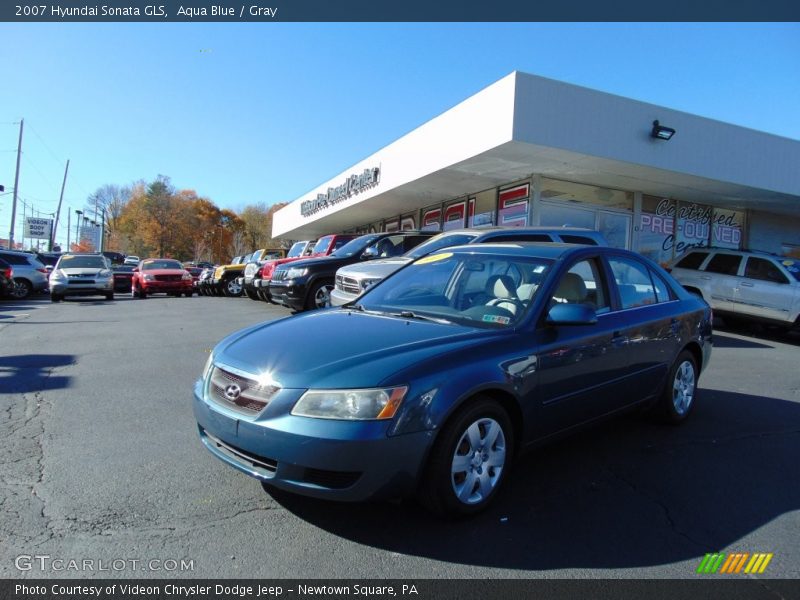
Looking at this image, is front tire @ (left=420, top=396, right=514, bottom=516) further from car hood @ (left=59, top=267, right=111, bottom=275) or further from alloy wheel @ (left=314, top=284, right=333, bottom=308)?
car hood @ (left=59, top=267, right=111, bottom=275)

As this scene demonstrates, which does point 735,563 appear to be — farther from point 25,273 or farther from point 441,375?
point 25,273

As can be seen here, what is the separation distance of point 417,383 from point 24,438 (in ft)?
10.7

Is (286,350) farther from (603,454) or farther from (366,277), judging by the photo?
(366,277)

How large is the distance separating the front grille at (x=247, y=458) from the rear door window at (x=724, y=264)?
12.5 meters

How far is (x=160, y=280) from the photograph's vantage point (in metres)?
20.1

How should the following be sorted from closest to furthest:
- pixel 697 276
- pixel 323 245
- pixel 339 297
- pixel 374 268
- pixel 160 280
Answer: pixel 374 268
pixel 339 297
pixel 697 276
pixel 323 245
pixel 160 280

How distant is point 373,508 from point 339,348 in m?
0.96

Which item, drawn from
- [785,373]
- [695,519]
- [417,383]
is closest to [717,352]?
[785,373]

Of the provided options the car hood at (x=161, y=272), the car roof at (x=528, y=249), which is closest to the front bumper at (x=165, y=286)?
the car hood at (x=161, y=272)

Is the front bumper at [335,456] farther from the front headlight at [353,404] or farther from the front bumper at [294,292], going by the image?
the front bumper at [294,292]

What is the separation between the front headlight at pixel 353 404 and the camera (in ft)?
8.66

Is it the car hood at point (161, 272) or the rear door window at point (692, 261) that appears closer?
the rear door window at point (692, 261)
